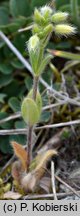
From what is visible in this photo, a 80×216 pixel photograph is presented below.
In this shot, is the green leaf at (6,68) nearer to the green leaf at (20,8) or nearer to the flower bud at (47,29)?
the green leaf at (20,8)

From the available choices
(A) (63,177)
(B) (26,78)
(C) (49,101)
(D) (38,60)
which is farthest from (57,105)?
(D) (38,60)

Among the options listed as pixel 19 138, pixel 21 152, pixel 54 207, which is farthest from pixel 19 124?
pixel 54 207

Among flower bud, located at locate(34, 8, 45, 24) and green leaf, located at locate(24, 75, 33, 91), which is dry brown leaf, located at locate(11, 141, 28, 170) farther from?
flower bud, located at locate(34, 8, 45, 24)

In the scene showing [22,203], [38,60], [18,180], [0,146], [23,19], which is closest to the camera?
[38,60]

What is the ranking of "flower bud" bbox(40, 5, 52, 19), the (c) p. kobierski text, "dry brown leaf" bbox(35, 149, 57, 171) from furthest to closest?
"dry brown leaf" bbox(35, 149, 57, 171)
the (c) p. kobierski text
"flower bud" bbox(40, 5, 52, 19)

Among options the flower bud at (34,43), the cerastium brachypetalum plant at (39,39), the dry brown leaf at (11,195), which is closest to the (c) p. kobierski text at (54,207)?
the dry brown leaf at (11,195)

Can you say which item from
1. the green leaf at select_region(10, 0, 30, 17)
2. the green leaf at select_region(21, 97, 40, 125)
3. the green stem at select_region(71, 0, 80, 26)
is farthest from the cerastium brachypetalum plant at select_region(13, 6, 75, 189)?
the green leaf at select_region(10, 0, 30, 17)

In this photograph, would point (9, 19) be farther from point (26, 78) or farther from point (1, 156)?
point (1, 156)
